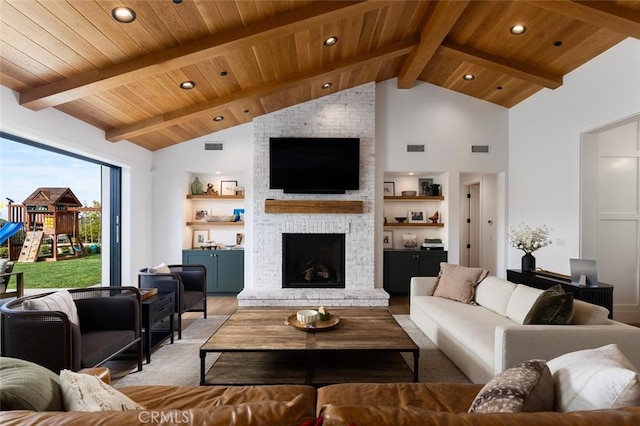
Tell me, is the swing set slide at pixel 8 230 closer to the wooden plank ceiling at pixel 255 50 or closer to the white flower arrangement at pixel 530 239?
the wooden plank ceiling at pixel 255 50

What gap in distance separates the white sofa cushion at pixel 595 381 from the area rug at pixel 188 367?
4.72ft

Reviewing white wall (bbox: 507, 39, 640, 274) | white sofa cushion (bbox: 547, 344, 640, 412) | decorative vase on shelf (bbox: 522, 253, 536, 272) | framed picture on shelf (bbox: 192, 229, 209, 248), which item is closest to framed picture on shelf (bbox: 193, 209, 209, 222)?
framed picture on shelf (bbox: 192, 229, 209, 248)

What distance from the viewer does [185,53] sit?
298cm

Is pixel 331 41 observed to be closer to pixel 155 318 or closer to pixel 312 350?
pixel 312 350

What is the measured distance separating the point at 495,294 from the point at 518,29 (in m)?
3.05

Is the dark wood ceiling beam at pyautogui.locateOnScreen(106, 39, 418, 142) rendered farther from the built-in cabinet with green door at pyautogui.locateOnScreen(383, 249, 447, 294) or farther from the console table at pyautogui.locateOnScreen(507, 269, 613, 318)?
the console table at pyautogui.locateOnScreen(507, 269, 613, 318)

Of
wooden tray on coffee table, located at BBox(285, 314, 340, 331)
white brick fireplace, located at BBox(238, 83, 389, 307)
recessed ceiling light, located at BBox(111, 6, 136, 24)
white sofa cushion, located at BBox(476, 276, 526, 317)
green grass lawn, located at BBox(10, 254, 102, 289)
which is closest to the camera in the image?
recessed ceiling light, located at BBox(111, 6, 136, 24)

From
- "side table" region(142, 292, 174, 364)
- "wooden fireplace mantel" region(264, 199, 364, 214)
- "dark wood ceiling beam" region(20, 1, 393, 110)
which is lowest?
"side table" region(142, 292, 174, 364)

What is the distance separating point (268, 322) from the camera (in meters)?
3.01

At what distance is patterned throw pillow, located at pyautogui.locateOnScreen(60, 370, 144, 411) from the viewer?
1.14m

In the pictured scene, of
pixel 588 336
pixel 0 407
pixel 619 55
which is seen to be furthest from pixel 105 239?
pixel 619 55

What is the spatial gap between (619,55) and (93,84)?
18.4ft

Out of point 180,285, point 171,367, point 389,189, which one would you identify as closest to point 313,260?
point 389,189

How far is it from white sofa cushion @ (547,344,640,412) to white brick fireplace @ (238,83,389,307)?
4.06 meters
